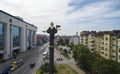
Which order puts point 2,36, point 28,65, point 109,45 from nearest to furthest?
point 28,65
point 109,45
point 2,36

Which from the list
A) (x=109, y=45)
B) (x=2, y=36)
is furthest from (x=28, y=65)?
(x=109, y=45)

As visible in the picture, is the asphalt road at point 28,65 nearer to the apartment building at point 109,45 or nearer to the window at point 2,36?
the window at point 2,36

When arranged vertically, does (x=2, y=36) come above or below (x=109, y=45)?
above

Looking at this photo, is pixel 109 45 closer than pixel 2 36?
Yes

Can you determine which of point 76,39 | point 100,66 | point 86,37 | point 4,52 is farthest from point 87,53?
point 76,39

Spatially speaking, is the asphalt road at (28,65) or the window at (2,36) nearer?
the asphalt road at (28,65)

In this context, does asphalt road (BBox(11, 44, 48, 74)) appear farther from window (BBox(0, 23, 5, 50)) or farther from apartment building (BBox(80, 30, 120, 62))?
apartment building (BBox(80, 30, 120, 62))

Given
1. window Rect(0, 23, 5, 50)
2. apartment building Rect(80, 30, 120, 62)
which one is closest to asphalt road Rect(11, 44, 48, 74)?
window Rect(0, 23, 5, 50)

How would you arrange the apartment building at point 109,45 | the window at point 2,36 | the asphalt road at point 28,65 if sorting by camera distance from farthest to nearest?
1. the window at point 2,36
2. the apartment building at point 109,45
3. the asphalt road at point 28,65

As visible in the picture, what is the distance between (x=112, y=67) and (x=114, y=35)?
2758cm

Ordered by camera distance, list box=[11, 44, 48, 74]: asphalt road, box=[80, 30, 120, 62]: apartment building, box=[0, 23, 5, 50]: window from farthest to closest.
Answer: box=[0, 23, 5, 50]: window
box=[80, 30, 120, 62]: apartment building
box=[11, 44, 48, 74]: asphalt road

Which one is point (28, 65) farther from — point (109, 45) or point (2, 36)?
point (109, 45)

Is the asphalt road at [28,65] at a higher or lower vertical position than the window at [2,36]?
lower

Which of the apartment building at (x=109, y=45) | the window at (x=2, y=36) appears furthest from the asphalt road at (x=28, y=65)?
the apartment building at (x=109, y=45)
